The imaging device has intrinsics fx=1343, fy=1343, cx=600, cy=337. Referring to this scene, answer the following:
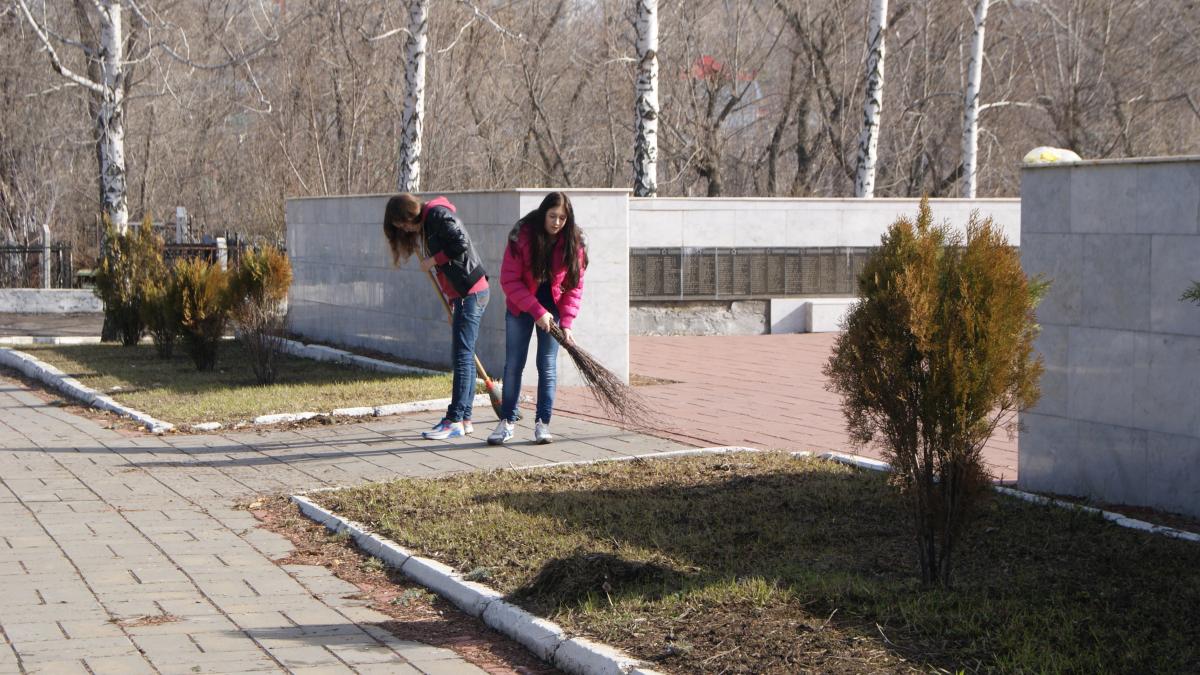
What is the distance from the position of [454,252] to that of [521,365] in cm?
96

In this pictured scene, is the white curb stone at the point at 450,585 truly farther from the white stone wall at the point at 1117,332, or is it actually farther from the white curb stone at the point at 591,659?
the white stone wall at the point at 1117,332

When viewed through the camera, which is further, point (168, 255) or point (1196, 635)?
point (168, 255)

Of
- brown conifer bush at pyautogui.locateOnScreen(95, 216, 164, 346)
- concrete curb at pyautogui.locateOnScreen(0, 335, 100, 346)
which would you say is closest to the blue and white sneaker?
brown conifer bush at pyautogui.locateOnScreen(95, 216, 164, 346)

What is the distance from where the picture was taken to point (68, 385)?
43.2ft

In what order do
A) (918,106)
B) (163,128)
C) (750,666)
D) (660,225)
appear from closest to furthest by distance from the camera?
(750,666), (660,225), (918,106), (163,128)

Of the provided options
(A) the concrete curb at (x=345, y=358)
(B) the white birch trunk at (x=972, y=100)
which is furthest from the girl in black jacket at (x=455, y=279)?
(B) the white birch trunk at (x=972, y=100)

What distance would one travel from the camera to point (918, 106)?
31.0 m

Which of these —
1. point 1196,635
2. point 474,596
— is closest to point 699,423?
point 474,596

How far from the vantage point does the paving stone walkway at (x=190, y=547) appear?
16.6 feet

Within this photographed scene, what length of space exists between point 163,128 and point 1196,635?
3665cm

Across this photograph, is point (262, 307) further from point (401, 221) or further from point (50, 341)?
point (50, 341)

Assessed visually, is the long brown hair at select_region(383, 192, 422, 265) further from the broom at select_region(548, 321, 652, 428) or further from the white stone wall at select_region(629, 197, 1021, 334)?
the white stone wall at select_region(629, 197, 1021, 334)

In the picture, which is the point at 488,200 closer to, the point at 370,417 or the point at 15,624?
the point at 370,417

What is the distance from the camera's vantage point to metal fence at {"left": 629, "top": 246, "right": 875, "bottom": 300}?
59.1 ft
